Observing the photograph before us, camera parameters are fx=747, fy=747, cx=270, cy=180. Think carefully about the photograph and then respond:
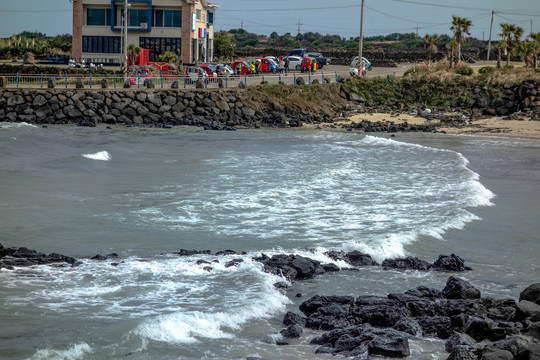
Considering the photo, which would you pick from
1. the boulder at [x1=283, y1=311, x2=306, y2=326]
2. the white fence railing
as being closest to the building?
the white fence railing

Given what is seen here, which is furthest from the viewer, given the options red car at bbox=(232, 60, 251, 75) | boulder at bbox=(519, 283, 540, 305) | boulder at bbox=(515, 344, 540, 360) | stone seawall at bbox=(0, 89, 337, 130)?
red car at bbox=(232, 60, 251, 75)

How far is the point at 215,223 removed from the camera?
1975cm

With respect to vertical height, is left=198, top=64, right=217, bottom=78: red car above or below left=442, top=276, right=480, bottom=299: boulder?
above

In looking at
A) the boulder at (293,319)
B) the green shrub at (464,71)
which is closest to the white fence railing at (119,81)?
the green shrub at (464,71)

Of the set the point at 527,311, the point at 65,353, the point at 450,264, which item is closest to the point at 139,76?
the point at 450,264

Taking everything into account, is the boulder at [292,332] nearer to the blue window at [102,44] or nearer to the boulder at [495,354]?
the boulder at [495,354]

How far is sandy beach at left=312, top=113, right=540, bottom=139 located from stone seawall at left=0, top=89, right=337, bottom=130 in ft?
12.0

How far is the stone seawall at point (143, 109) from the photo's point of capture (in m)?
44.1

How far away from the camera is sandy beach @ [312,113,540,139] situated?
144ft

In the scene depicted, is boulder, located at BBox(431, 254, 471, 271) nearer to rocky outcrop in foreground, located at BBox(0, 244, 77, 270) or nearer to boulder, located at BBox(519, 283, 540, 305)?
boulder, located at BBox(519, 283, 540, 305)

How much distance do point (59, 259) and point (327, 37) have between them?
13814 cm

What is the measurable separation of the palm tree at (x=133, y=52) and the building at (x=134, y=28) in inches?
177

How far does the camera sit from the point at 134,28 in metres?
65.8

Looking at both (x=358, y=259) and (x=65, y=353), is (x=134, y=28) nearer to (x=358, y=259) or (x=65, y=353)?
(x=358, y=259)
